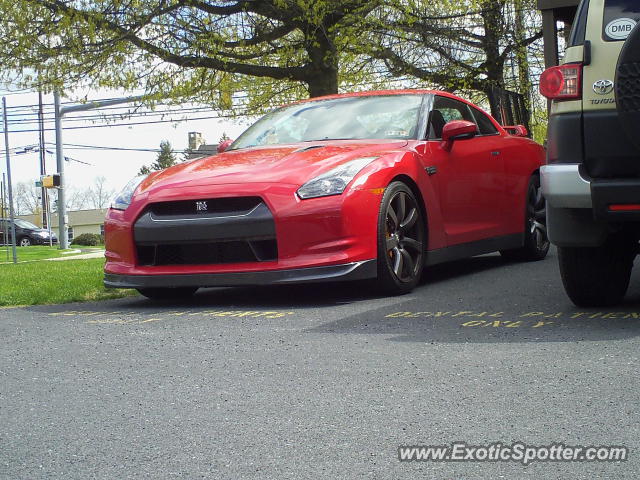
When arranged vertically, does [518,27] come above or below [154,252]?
above

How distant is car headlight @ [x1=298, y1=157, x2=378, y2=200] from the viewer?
250 inches

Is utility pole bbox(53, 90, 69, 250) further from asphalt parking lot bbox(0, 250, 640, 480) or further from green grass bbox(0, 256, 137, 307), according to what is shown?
asphalt parking lot bbox(0, 250, 640, 480)

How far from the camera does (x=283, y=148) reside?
24.1ft

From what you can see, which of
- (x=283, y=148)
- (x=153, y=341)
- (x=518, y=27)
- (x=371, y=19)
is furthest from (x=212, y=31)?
(x=153, y=341)

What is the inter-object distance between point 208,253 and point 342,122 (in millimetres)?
1832

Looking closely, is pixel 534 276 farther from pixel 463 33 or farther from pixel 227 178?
pixel 463 33

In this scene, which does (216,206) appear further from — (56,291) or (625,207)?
(625,207)

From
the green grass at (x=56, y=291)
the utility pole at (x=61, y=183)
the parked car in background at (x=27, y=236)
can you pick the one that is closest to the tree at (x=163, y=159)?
the parked car in background at (x=27, y=236)

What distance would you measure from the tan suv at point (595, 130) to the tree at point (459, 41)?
1184 cm

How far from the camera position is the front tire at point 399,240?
651cm

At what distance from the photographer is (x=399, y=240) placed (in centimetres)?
678

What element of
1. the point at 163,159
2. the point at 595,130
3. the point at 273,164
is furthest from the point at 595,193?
the point at 163,159

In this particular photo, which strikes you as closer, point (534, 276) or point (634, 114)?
point (634, 114)

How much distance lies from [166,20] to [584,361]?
42.0 ft
